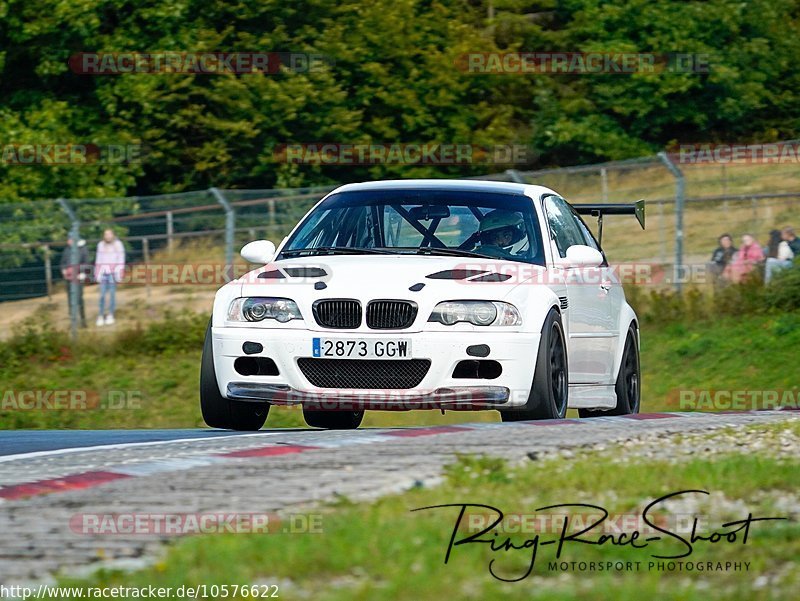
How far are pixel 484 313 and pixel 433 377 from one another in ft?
1.62

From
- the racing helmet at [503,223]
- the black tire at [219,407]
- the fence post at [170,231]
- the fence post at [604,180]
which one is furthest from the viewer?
the fence post at [604,180]

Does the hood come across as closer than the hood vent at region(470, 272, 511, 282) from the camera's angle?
Yes

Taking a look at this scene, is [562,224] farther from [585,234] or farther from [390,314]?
[390,314]

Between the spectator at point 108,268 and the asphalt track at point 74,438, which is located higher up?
the asphalt track at point 74,438

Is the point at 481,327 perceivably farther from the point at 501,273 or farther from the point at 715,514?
the point at 715,514

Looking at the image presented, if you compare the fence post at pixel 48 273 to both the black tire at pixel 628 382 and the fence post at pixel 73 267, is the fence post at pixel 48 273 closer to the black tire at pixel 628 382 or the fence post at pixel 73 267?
the fence post at pixel 73 267

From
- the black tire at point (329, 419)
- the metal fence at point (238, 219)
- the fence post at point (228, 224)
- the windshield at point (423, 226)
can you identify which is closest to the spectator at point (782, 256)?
the metal fence at point (238, 219)

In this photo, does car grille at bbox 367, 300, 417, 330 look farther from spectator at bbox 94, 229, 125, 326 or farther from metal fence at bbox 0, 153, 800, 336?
spectator at bbox 94, 229, 125, 326

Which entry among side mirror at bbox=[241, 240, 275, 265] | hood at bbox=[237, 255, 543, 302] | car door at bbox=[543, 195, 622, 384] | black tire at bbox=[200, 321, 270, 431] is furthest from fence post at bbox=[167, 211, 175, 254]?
hood at bbox=[237, 255, 543, 302]

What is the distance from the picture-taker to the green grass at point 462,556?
189 inches

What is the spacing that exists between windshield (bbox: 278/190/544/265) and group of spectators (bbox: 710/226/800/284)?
43.1 ft

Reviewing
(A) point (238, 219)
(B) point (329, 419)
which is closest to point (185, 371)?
(A) point (238, 219)

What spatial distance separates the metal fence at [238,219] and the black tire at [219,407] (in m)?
13.6

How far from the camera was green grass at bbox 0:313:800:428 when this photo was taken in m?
→ 20.9
